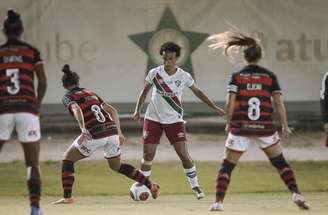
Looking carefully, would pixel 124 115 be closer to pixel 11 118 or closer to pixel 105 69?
pixel 105 69

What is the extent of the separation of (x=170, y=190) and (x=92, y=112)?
3929mm

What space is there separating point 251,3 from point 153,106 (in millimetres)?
9088

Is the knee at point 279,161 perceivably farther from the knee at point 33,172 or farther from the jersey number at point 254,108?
the knee at point 33,172

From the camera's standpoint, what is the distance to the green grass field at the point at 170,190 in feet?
42.6

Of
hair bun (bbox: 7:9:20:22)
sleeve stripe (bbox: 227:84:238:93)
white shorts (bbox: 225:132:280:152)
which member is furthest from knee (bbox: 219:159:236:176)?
hair bun (bbox: 7:9:20:22)

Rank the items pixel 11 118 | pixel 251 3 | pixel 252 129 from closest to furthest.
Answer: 1. pixel 11 118
2. pixel 252 129
3. pixel 251 3

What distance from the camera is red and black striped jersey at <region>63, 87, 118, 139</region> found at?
14203mm

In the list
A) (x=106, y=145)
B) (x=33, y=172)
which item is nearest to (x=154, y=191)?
(x=106, y=145)

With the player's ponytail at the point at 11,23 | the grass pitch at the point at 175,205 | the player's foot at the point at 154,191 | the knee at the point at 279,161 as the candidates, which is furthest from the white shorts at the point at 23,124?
the player's foot at the point at 154,191

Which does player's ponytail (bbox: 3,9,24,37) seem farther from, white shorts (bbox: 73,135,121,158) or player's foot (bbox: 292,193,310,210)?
player's foot (bbox: 292,193,310,210)


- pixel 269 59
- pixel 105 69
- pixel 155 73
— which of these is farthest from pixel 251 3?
pixel 155 73

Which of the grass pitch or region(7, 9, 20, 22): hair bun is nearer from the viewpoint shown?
region(7, 9, 20, 22): hair bun

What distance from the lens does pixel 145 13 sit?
948 inches

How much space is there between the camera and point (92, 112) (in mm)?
14297
